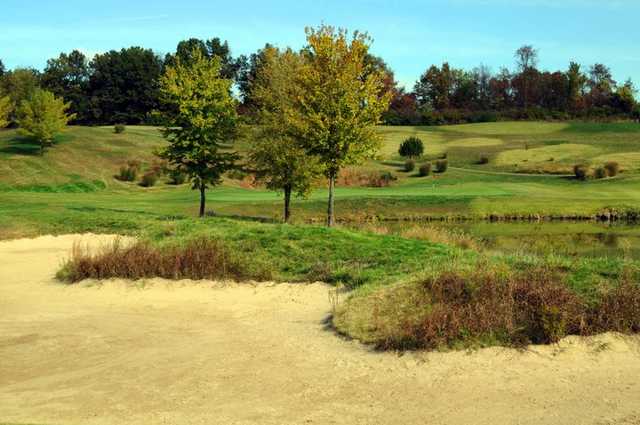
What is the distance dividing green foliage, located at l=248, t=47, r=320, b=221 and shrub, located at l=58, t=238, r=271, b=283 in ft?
50.0

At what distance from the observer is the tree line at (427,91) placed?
104 m

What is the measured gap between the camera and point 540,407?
8.98 metres

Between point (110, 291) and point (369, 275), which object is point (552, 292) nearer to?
point (369, 275)

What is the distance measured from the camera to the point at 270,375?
1051 centimetres

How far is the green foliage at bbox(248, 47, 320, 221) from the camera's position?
3284 cm

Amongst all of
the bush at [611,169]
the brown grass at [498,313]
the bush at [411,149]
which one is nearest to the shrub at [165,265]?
the brown grass at [498,313]

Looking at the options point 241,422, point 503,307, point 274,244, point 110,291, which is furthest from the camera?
point 274,244

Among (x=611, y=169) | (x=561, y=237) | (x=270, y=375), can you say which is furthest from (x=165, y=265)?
(x=611, y=169)

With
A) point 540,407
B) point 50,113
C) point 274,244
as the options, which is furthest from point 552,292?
point 50,113

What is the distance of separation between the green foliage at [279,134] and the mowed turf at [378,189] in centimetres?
356

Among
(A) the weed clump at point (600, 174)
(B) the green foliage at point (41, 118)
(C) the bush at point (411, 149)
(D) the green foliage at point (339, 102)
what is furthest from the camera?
(C) the bush at point (411, 149)

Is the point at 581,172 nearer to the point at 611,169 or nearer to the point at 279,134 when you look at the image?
the point at 611,169

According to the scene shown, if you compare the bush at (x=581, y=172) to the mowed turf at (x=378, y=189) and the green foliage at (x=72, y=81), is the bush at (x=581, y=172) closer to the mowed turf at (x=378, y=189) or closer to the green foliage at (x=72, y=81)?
the mowed turf at (x=378, y=189)

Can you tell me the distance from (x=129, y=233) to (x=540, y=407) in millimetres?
→ 17814
